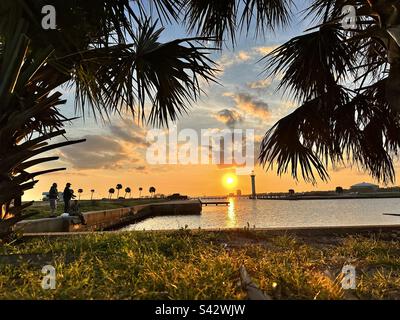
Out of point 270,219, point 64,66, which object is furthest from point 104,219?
point 64,66

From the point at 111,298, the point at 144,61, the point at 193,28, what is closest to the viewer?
the point at 111,298

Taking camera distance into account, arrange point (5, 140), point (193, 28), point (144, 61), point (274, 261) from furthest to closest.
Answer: point (193, 28) < point (144, 61) < point (274, 261) < point (5, 140)

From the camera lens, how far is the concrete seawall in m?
11.3

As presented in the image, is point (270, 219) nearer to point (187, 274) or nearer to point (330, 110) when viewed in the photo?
point (330, 110)

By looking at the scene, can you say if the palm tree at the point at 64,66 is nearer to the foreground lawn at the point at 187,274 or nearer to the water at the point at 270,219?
the foreground lawn at the point at 187,274

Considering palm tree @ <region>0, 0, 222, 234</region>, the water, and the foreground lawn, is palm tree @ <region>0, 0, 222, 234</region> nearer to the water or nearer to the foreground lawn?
the foreground lawn

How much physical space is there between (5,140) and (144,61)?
2.19 metres

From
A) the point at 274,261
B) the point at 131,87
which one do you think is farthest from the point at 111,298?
the point at 131,87

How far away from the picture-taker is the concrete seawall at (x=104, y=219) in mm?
11312

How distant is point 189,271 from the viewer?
2.78 meters

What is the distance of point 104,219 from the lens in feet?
68.5

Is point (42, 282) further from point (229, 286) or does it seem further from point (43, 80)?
point (43, 80)

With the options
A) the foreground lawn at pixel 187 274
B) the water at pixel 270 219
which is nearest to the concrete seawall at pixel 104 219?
the water at pixel 270 219

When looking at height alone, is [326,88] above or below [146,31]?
below
